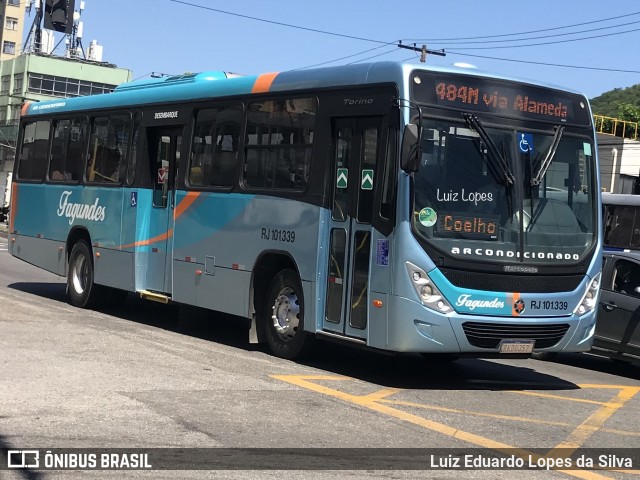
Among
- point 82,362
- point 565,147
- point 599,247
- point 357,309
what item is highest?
point 565,147

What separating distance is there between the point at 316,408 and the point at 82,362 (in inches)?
119

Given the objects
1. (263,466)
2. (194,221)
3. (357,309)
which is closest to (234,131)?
(194,221)

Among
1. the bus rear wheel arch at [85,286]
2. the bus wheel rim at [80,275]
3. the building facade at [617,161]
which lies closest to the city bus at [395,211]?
the bus rear wheel arch at [85,286]

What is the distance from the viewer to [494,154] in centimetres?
1069

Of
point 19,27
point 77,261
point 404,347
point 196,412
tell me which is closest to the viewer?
point 196,412

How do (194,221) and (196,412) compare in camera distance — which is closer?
(196,412)

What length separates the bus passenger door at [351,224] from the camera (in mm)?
10867

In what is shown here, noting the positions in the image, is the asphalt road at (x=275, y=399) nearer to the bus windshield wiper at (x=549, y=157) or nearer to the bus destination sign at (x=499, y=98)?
the bus windshield wiper at (x=549, y=157)

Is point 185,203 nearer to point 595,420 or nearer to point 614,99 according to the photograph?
point 595,420

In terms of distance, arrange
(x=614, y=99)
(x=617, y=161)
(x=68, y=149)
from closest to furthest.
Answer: (x=68, y=149)
(x=617, y=161)
(x=614, y=99)

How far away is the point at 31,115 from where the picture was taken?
19.3 metres

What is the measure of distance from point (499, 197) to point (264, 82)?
3.64 meters

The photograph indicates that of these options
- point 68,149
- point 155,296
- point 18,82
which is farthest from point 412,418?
point 18,82

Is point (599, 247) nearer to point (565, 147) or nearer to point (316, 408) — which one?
point (565, 147)
